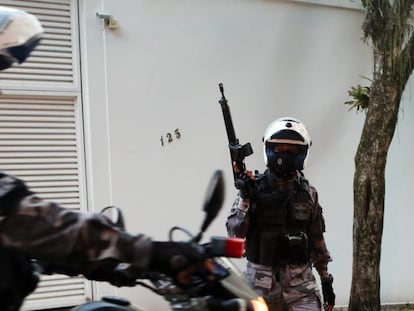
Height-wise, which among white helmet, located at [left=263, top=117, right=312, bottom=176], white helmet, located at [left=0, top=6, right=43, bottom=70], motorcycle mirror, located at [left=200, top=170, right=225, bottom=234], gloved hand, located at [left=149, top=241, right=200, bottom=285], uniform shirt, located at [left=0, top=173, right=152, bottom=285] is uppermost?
white helmet, located at [left=0, top=6, right=43, bottom=70]

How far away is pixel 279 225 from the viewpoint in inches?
137

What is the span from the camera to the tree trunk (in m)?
4.85

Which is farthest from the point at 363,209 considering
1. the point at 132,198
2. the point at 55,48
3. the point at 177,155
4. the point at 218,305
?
the point at 218,305

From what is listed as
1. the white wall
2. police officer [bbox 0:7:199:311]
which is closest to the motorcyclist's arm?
the white wall

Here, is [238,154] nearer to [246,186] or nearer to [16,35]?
[246,186]

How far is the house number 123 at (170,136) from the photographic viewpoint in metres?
5.27

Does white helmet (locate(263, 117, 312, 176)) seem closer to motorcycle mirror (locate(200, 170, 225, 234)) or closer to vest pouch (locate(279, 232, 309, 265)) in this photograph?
vest pouch (locate(279, 232, 309, 265))

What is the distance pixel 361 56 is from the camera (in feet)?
20.4

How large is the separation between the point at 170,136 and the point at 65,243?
3921mm

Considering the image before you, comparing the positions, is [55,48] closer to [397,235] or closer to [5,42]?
[5,42]

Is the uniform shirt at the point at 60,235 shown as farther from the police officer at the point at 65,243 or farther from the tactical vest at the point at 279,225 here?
the tactical vest at the point at 279,225

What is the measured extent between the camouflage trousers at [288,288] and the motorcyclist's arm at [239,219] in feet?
0.94

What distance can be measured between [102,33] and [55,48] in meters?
0.46

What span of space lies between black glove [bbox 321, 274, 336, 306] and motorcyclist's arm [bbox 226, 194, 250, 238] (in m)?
0.67
